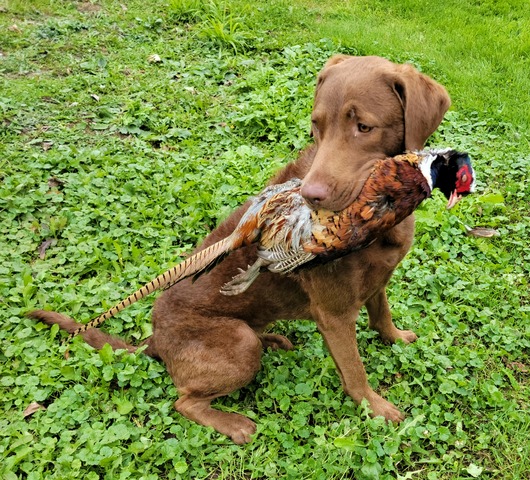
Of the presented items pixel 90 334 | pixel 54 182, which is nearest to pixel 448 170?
pixel 90 334

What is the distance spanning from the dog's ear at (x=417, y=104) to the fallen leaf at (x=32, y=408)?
8.67ft

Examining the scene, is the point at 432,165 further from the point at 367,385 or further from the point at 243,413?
the point at 243,413

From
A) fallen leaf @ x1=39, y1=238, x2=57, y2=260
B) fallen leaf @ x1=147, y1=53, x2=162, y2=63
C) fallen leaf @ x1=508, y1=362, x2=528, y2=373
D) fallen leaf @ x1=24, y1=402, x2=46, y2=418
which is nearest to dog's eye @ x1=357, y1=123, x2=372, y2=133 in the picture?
fallen leaf @ x1=508, y1=362, x2=528, y2=373

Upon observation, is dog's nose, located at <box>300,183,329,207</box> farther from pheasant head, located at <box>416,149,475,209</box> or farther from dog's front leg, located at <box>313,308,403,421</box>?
dog's front leg, located at <box>313,308,403,421</box>

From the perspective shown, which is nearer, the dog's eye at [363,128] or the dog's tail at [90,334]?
the dog's eye at [363,128]

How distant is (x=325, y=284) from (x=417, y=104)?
1.07m

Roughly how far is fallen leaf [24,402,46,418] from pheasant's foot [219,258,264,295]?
139 centimetres

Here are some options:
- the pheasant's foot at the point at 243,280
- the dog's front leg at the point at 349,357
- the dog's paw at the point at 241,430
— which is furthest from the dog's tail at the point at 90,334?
the dog's front leg at the point at 349,357

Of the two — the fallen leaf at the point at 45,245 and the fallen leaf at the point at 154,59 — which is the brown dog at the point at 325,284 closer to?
the fallen leaf at the point at 45,245

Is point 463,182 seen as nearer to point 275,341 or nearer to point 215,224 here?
point 275,341

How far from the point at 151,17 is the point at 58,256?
479 centimetres

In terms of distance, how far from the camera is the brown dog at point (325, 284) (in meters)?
2.86

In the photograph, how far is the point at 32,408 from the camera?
11.7ft

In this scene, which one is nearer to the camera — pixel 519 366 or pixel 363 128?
pixel 363 128
